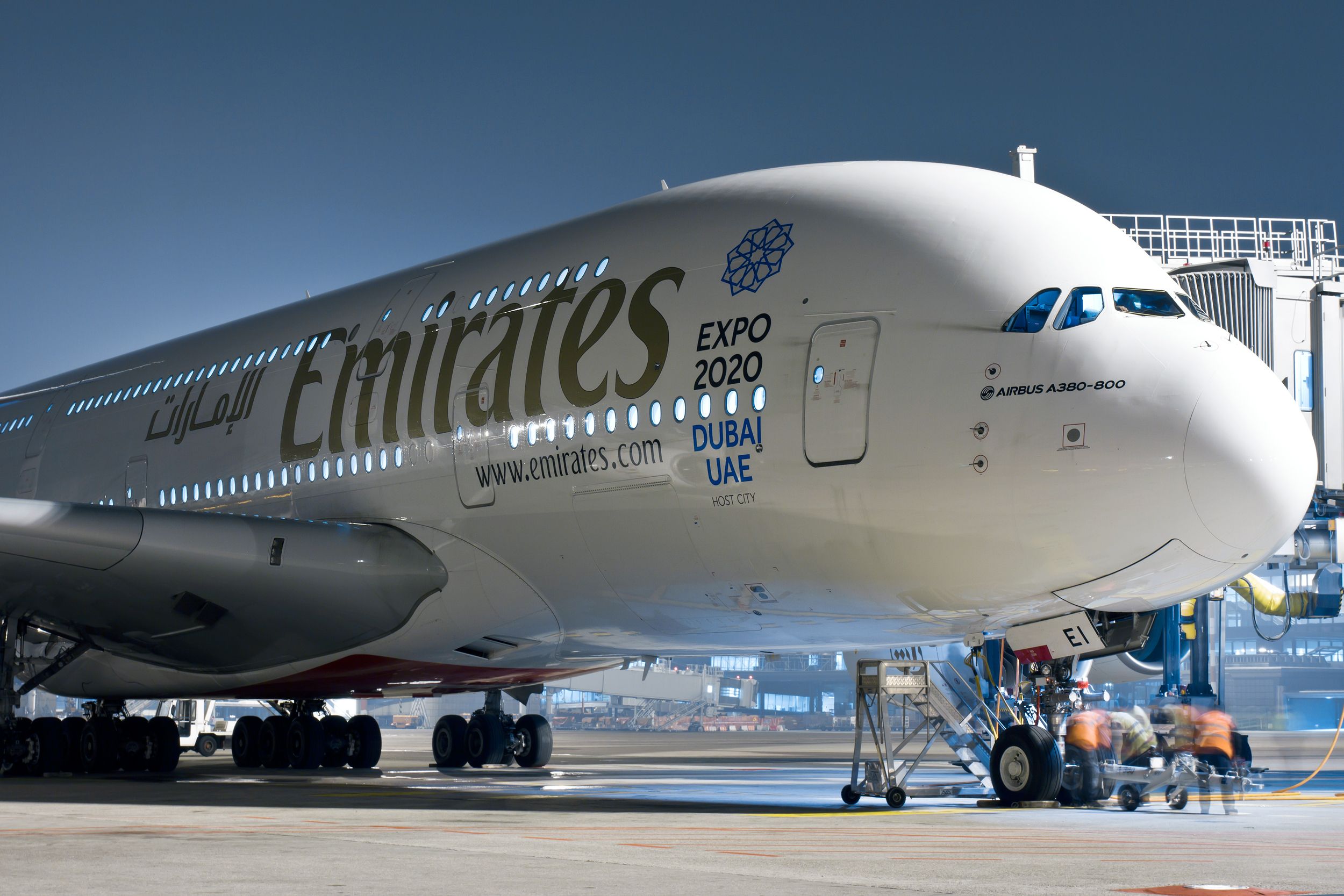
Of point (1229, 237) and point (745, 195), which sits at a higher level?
point (1229, 237)

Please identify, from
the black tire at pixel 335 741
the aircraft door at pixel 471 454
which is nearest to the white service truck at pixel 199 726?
the black tire at pixel 335 741

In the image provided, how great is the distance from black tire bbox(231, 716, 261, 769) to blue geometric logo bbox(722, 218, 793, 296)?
38.4 ft

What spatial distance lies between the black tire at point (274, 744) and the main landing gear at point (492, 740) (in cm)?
197

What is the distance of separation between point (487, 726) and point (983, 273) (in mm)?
12070

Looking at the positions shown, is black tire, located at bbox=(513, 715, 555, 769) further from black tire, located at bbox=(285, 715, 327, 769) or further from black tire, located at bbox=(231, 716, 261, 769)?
black tire, located at bbox=(231, 716, 261, 769)

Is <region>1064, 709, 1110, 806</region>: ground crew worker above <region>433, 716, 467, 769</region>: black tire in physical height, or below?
above

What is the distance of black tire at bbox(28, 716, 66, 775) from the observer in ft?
52.0

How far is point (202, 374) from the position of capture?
16406 millimetres

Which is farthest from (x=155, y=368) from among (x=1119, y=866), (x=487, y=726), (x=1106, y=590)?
(x=1119, y=866)

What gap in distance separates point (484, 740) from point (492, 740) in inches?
3.9

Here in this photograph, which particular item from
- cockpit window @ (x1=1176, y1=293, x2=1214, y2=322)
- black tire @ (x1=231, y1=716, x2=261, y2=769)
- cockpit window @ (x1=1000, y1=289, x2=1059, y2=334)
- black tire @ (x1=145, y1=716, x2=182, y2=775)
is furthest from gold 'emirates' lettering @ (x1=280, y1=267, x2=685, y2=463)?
black tire @ (x1=231, y1=716, x2=261, y2=769)

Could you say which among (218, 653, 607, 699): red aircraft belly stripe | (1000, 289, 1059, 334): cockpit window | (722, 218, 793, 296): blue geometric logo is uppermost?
(722, 218, 793, 296): blue geometric logo

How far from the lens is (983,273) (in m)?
9.70

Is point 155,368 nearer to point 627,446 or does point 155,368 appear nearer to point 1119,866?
point 627,446
